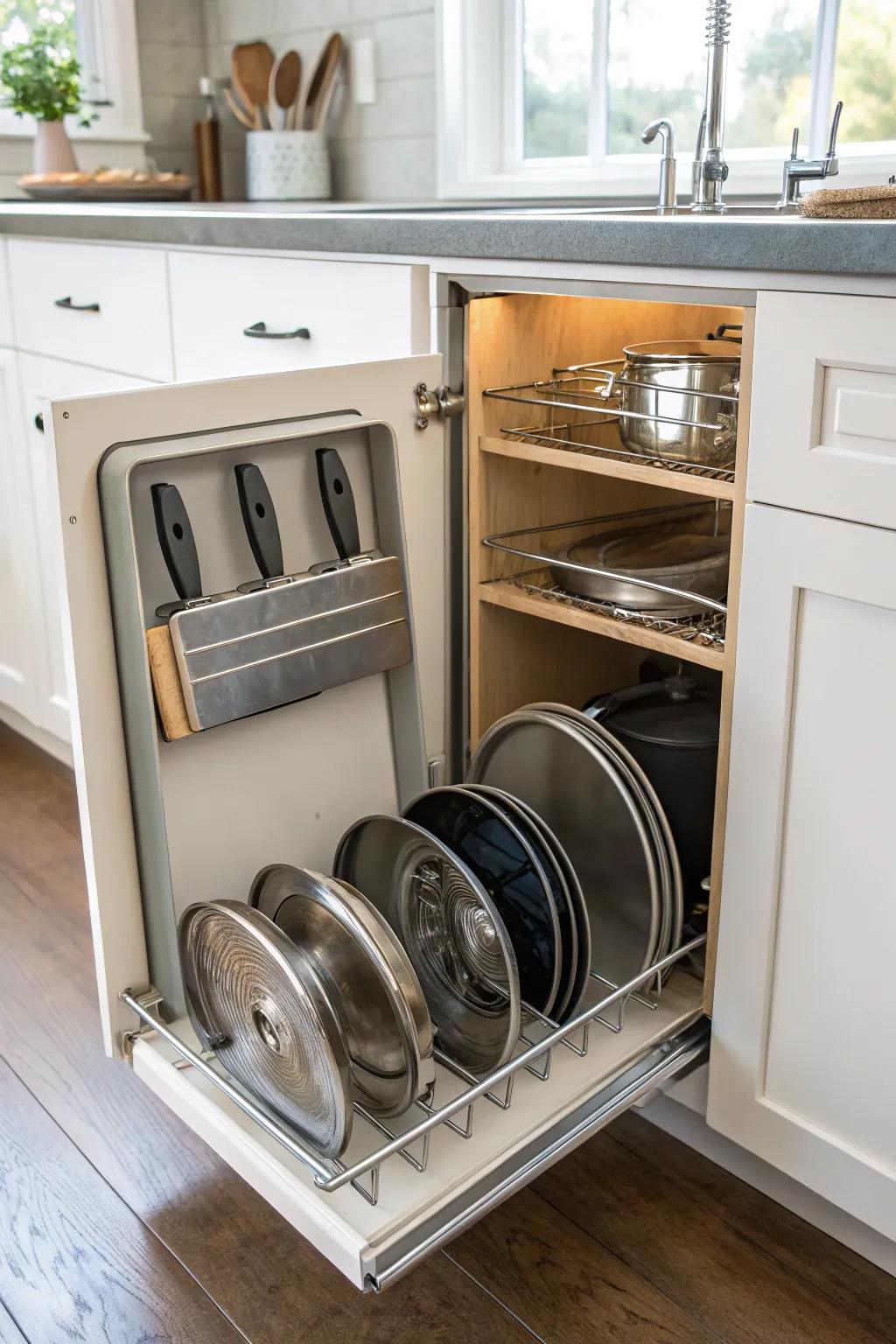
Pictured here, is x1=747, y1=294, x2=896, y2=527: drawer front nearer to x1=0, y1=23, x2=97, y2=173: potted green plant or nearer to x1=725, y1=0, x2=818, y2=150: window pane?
x1=725, y1=0, x2=818, y2=150: window pane

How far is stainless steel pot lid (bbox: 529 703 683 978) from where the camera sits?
1227 millimetres

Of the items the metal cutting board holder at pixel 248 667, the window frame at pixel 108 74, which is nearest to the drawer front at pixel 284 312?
the metal cutting board holder at pixel 248 667

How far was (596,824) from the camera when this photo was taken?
129 centimetres

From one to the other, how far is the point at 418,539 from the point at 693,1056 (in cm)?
64

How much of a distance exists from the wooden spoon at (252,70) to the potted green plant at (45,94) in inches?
13.6

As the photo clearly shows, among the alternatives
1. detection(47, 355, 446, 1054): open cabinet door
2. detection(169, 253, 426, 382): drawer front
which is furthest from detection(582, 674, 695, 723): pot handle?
detection(169, 253, 426, 382): drawer front

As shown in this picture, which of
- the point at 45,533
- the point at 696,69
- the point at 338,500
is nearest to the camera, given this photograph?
the point at 338,500

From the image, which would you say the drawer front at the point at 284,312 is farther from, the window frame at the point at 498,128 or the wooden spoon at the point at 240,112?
the wooden spoon at the point at 240,112

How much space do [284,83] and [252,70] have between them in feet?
0.47

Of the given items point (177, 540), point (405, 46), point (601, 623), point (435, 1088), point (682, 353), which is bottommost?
point (435, 1088)

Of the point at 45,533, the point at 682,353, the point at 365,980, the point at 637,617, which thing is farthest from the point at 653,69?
the point at 365,980

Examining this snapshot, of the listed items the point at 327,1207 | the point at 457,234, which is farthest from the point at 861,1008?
the point at 457,234

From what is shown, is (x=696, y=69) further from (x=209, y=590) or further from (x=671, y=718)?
(x=209, y=590)

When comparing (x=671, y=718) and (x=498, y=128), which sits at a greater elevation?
(x=498, y=128)
